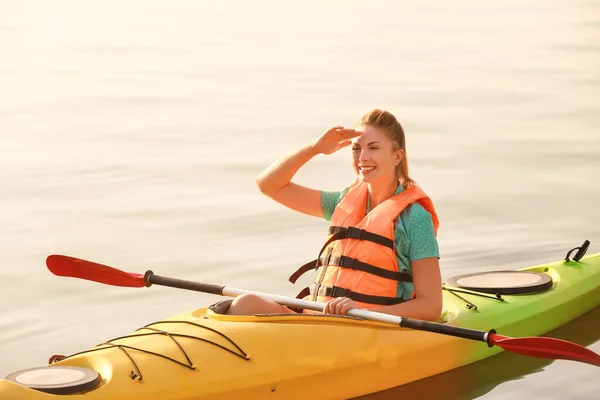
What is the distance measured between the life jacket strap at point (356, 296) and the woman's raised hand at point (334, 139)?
21.8 inches

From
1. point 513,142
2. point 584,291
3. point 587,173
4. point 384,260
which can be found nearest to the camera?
point 384,260

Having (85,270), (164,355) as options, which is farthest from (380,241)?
(85,270)

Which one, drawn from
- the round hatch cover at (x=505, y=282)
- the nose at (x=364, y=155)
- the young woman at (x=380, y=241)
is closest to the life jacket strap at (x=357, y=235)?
the young woman at (x=380, y=241)

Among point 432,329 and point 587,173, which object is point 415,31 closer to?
point 587,173

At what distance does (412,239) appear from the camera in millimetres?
5051

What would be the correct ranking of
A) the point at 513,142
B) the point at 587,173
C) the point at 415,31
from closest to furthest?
the point at 587,173
the point at 513,142
the point at 415,31

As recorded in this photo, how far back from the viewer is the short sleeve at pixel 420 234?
5.00 metres

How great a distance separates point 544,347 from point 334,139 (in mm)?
1204

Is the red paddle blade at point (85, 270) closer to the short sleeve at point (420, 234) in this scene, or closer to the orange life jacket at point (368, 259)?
the orange life jacket at point (368, 259)

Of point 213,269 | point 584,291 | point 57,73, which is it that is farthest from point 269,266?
point 57,73

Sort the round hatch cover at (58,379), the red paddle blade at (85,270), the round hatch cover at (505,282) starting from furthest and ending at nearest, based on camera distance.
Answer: the round hatch cover at (505,282)
the red paddle blade at (85,270)
the round hatch cover at (58,379)

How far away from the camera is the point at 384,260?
509 centimetres

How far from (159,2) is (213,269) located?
1683 centimetres

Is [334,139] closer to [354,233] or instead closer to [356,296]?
[354,233]
